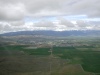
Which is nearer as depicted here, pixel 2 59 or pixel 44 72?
pixel 44 72

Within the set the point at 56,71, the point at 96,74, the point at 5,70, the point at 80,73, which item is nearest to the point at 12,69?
the point at 5,70

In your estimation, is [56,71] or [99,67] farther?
[99,67]

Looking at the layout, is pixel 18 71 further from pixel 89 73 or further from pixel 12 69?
pixel 89 73

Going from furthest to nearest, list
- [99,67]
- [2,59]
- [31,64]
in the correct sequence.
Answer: [2,59] → [31,64] → [99,67]

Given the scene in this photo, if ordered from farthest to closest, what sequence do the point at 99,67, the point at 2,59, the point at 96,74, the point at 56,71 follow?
the point at 2,59 < the point at 99,67 < the point at 56,71 < the point at 96,74

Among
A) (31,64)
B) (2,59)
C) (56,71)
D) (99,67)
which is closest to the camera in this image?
(56,71)

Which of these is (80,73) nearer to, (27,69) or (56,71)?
(56,71)

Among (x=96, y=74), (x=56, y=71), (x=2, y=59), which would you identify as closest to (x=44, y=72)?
(x=56, y=71)

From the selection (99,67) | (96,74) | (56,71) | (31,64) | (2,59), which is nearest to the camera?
(96,74)
